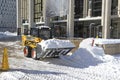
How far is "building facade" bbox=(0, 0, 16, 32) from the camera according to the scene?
124750 millimetres

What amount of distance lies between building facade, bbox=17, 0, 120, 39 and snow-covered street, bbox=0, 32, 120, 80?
1708 cm

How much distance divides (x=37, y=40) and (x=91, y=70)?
5.32 metres

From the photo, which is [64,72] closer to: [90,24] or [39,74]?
[39,74]

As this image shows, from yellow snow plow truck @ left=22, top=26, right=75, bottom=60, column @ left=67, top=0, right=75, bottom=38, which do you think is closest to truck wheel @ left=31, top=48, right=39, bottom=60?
yellow snow plow truck @ left=22, top=26, right=75, bottom=60

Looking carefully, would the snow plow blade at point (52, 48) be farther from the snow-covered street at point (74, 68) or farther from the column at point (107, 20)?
the column at point (107, 20)

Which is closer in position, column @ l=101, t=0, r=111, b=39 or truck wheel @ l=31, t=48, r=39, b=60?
truck wheel @ l=31, t=48, r=39, b=60

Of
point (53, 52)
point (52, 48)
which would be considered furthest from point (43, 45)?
point (53, 52)

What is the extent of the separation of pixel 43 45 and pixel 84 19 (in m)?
32.5

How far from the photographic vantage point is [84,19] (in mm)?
46625

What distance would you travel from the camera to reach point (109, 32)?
130 ft

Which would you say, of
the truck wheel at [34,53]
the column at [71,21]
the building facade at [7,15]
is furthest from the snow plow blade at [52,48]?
the building facade at [7,15]

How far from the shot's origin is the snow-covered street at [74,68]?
1083cm

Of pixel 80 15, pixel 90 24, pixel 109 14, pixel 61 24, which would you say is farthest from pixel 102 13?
pixel 61 24

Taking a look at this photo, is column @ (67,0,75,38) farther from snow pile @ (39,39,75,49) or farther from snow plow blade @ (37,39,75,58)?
snow pile @ (39,39,75,49)
